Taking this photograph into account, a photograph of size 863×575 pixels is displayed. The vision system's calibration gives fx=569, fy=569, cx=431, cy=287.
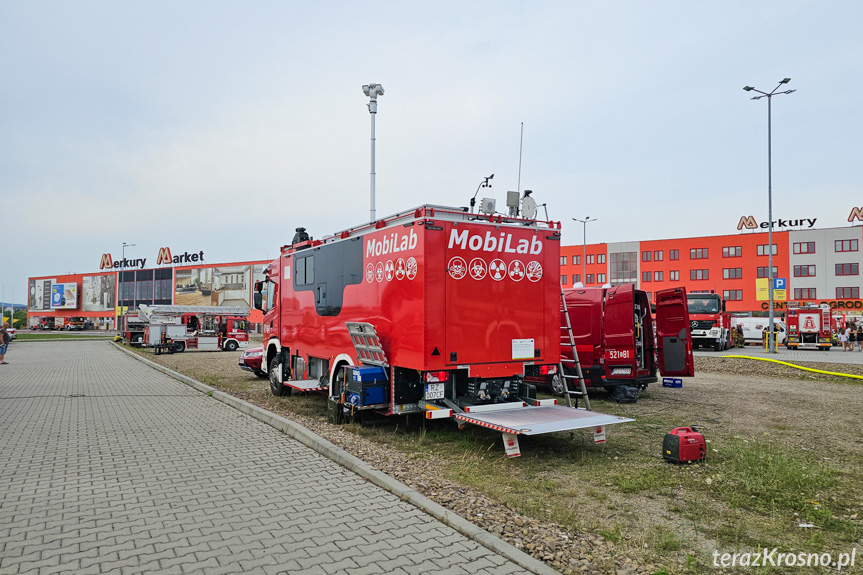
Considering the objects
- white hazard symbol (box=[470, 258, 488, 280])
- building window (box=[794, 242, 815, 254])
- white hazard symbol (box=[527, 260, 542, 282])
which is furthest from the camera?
building window (box=[794, 242, 815, 254])

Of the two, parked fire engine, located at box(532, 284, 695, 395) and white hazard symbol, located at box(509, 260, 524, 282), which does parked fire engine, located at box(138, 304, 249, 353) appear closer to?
parked fire engine, located at box(532, 284, 695, 395)

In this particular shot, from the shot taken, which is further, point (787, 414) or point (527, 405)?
point (787, 414)

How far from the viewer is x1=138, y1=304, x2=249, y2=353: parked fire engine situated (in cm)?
3030

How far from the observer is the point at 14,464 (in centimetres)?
632

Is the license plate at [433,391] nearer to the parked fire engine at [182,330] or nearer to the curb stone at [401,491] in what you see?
the curb stone at [401,491]

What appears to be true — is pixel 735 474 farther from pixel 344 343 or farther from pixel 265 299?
pixel 265 299

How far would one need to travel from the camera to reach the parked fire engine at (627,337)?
1171 centimetres

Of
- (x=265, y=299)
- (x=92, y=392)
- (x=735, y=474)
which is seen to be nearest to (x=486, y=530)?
(x=735, y=474)

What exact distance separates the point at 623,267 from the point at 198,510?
75623 millimetres

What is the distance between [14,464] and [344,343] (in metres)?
4.49

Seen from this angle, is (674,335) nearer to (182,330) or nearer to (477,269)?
(477,269)

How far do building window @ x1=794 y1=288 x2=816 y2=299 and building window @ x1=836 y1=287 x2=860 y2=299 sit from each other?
237 cm

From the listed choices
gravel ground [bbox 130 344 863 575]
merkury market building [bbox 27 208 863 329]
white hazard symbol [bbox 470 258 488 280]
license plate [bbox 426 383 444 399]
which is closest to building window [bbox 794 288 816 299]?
merkury market building [bbox 27 208 863 329]

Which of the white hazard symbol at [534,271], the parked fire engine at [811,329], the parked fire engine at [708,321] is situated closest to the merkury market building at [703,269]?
the parked fire engine at [811,329]
